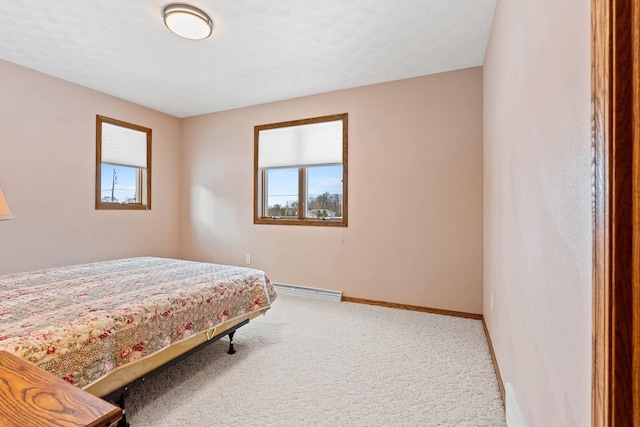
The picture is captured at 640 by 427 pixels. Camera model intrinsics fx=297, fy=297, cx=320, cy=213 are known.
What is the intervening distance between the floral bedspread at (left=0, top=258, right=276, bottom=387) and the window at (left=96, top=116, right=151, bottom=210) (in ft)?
5.61

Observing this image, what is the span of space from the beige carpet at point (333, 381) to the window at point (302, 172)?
1.57 m

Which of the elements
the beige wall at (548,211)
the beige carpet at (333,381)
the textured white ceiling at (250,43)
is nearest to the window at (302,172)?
the textured white ceiling at (250,43)

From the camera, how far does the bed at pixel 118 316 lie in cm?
127

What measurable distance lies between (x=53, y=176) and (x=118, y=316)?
2.86 metres

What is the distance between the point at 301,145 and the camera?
4.00 metres

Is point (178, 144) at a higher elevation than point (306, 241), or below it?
higher

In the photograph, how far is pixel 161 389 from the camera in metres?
1.85

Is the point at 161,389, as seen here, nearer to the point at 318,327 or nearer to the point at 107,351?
the point at 107,351

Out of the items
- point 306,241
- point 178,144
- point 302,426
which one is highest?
point 178,144

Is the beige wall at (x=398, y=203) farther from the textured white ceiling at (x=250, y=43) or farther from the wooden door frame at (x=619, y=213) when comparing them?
the wooden door frame at (x=619, y=213)

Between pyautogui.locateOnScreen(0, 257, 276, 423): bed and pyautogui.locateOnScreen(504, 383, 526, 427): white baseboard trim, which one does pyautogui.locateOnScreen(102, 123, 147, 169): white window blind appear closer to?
pyautogui.locateOnScreen(0, 257, 276, 423): bed

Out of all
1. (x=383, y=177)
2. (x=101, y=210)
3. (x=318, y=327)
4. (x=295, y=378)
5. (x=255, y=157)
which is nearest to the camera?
(x=295, y=378)

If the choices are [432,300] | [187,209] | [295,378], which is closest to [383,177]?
[432,300]

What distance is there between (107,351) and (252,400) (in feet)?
2.74
